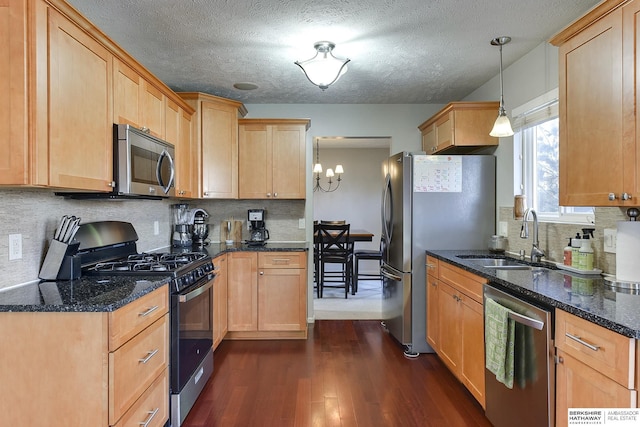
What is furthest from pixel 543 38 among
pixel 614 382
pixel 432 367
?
pixel 432 367

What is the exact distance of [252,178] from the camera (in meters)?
3.79

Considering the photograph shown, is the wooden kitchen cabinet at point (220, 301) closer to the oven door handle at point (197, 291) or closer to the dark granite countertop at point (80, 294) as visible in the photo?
the oven door handle at point (197, 291)

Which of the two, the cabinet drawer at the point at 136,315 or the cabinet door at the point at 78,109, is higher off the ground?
the cabinet door at the point at 78,109

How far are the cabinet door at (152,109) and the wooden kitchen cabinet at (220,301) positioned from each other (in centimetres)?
110

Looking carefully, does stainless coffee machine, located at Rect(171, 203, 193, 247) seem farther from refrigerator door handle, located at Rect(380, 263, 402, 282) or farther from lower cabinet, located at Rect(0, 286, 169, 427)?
lower cabinet, located at Rect(0, 286, 169, 427)

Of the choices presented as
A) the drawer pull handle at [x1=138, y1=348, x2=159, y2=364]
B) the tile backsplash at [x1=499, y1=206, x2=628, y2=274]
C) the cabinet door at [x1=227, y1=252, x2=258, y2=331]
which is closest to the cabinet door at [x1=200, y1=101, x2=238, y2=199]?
the cabinet door at [x1=227, y1=252, x2=258, y2=331]

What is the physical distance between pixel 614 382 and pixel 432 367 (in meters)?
1.87

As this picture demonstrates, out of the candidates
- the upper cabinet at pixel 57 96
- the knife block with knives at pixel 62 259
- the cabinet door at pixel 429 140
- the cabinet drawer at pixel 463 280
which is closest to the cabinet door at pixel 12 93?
the upper cabinet at pixel 57 96

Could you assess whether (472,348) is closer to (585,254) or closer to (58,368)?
(585,254)

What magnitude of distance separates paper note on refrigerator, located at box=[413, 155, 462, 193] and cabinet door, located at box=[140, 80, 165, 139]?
6.75 ft

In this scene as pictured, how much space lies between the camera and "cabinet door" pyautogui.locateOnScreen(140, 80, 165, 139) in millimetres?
2457

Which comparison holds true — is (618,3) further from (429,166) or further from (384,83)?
(384,83)

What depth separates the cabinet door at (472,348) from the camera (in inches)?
87.3

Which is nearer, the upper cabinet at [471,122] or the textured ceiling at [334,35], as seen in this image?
the textured ceiling at [334,35]
